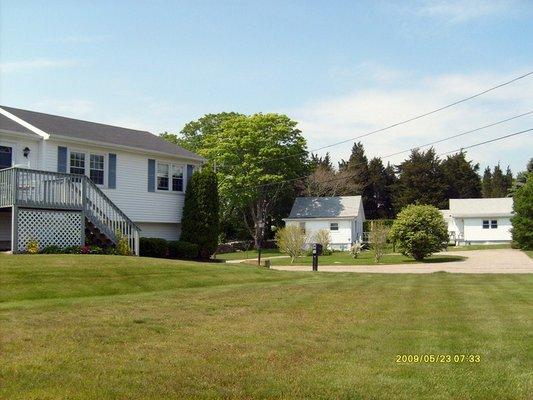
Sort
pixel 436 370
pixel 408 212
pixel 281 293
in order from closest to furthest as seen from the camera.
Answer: pixel 436 370, pixel 281 293, pixel 408 212

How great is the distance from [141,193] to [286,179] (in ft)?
86.6

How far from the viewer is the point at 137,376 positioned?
5723mm

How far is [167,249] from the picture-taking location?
2527 centimetres

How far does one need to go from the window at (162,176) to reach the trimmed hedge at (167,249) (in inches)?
104

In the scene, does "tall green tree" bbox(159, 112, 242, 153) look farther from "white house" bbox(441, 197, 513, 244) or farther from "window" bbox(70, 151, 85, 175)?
"window" bbox(70, 151, 85, 175)

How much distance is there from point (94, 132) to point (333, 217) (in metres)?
28.6

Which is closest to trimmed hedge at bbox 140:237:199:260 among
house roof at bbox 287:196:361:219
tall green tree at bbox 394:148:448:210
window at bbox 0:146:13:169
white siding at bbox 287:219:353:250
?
window at bbox 0:146:13:169

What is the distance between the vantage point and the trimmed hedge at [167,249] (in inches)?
970

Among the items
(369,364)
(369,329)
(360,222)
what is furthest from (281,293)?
(360,222)

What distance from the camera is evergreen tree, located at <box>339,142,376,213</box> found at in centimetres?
6594

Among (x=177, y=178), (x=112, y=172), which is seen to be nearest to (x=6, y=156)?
(x=112, y=172)

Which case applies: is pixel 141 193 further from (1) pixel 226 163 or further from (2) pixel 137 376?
(1) pixel 226 163

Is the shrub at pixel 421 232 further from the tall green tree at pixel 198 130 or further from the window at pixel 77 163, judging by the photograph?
the tall green tree at pixel 198 130

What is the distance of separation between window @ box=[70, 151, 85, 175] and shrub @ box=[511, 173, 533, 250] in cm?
3071
